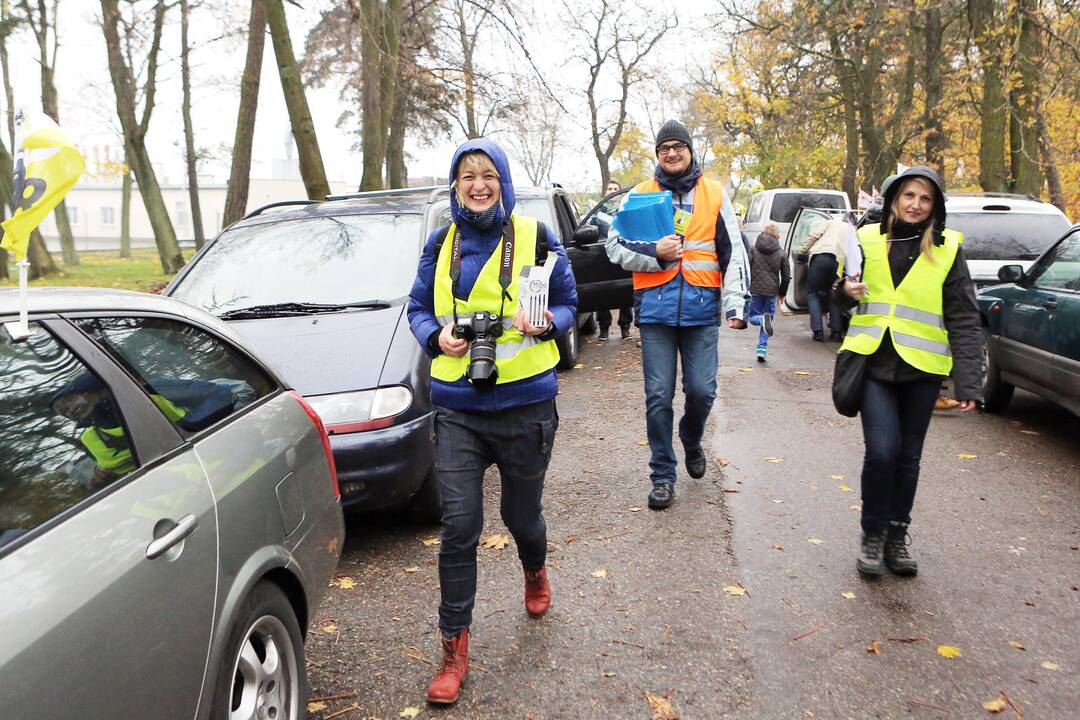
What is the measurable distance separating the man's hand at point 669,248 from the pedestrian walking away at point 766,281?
18.7 ft

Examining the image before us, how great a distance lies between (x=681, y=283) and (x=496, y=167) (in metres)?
1.94

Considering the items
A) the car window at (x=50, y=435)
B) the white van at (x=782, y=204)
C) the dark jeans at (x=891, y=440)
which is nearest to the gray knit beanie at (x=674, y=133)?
the dark jeans at (x=891, y=440)

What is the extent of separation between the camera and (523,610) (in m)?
3.94

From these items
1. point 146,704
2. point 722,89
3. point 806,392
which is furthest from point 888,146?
point 146,704

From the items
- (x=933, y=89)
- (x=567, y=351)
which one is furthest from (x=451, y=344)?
(x=933, y=89)

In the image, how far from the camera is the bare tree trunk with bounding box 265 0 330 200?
1282 centimetres

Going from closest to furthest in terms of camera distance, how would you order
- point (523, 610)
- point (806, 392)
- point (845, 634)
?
point (845, 634) < point (523, 610) < point (806, 392)

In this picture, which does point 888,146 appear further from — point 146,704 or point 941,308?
point 146,704

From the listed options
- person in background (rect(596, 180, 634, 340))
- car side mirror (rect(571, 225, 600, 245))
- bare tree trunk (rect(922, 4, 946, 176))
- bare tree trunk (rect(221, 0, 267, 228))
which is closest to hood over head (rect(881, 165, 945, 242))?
car side mirror (rect(571, 225, 600, 245))

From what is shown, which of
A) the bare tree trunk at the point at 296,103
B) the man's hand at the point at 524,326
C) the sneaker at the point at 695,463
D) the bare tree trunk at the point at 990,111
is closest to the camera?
the man's hand at the point at 524,326

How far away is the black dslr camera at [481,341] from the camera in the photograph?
310 centimetres

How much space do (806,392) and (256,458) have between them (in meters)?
6.72

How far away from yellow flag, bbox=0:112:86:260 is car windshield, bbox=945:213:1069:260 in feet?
29.3

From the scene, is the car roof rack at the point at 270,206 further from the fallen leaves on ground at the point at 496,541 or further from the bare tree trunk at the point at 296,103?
the bare tree trunk at the point at 296,103
